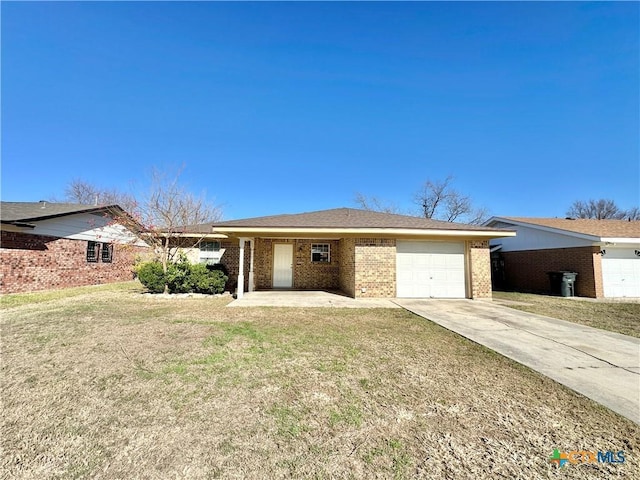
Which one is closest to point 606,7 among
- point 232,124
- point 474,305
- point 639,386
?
point 474,305

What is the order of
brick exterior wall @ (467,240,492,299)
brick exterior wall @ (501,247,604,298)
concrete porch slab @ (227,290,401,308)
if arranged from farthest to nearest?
brick exterior wall @ (501,247,604,298) < brick exterior wall @ (467,240,492,299) < concrete porch slab @ (227,290,401,308)

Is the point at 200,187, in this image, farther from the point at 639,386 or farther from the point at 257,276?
the point at 639,386

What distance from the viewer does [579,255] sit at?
11.7 meters

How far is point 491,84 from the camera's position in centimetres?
1102

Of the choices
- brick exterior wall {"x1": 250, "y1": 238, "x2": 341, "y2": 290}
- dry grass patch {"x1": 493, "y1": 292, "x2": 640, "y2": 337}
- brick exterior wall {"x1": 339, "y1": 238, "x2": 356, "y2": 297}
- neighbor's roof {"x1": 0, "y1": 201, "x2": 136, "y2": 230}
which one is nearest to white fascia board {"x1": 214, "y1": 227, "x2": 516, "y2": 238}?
brick exterior wall {"x1": 339, "y1": 238, "x2": 356, "y2": 297}

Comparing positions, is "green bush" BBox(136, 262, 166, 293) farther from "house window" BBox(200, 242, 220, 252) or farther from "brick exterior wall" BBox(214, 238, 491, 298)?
"brick exterior wall" BBox(214, 238, 491, 298)

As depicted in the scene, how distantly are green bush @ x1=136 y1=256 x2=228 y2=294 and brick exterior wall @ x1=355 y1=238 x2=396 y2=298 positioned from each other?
5757mm

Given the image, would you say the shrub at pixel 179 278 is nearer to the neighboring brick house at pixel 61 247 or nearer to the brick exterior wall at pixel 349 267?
the brick exterior wall at pixel 349 267

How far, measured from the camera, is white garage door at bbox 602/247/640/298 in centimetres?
1132

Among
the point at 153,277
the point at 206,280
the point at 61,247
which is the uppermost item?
the point at 61,247

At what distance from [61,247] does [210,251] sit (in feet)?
21.2

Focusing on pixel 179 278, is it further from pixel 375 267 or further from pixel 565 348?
pixel 565 348

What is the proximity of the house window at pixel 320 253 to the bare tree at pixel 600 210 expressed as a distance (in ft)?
138


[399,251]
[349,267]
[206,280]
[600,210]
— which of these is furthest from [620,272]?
[600,210]
